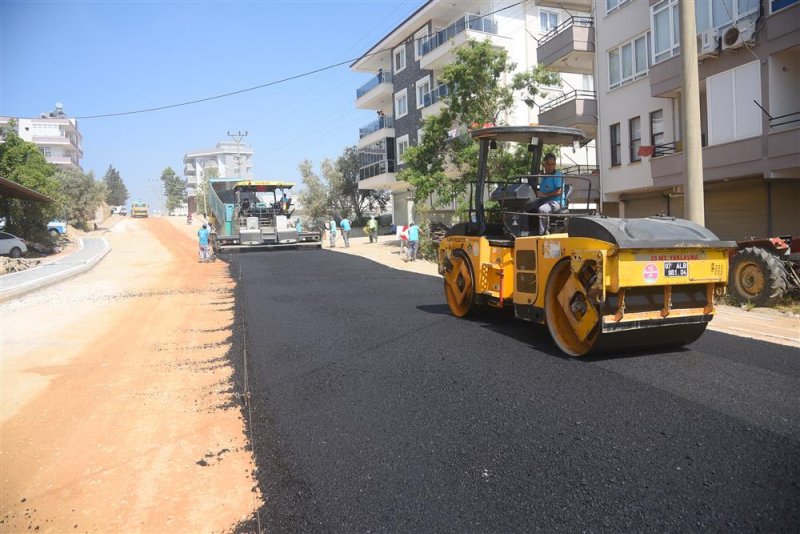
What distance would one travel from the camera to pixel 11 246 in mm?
27594

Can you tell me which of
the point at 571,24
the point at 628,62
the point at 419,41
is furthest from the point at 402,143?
the point at 628,62

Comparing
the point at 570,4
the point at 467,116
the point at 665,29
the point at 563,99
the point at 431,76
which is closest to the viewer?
the point at 665,29

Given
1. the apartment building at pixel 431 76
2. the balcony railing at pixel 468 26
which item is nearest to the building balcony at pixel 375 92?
the apartment building at pixel 431 76

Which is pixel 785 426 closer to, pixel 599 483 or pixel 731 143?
pixel 599 483

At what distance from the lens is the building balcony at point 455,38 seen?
86.4 ft

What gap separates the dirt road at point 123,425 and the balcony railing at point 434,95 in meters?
20.8

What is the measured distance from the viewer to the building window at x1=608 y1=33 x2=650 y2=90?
18312 millimetres

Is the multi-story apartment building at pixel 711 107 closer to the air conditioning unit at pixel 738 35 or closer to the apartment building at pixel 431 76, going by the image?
the air conditioning unit at pixel 738 35

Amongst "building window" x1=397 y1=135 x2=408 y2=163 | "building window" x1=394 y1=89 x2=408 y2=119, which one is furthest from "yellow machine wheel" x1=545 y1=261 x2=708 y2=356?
"building window" x1=394 y1=89 x2=408 y2=119

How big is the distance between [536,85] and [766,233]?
9699 millimetres

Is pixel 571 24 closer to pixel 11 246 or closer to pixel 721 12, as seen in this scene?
pixel 721 12

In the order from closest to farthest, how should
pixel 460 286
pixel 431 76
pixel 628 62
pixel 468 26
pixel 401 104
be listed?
pixel 460 286 → pixel 628 62 → pixel 468 26 → pixel 431 76 → pixel 401 104

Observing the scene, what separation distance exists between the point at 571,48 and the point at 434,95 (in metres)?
10.9

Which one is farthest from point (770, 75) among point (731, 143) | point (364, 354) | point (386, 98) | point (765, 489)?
point (386, 98)
